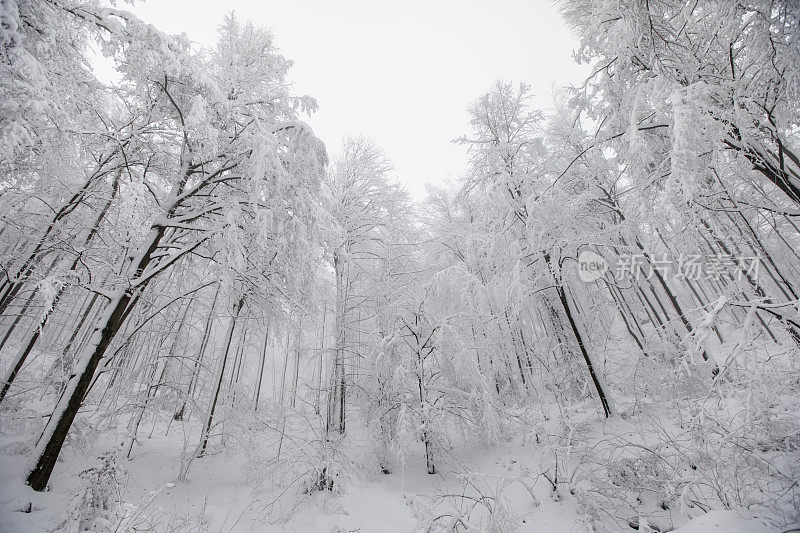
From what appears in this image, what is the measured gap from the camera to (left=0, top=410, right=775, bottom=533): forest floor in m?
4.17

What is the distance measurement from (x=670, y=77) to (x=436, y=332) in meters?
6.52

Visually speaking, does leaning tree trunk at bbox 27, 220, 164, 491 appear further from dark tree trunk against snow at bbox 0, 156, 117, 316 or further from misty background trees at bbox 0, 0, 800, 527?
dark tree trunk against snow at bbox 0, 156, 117, 316

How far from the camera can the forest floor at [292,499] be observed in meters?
4.17

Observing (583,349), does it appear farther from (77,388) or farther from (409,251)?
(77,388)

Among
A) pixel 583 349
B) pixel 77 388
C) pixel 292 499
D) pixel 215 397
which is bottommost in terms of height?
pixel 292 499

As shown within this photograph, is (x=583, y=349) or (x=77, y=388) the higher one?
(x=583, y=349)

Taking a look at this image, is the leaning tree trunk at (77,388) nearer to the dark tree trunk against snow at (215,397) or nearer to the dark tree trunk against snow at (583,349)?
the dark tree trunk against snow at (215,397)

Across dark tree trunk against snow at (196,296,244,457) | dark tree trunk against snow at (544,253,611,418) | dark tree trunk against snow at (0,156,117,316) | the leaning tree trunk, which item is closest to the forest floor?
the leaning tree trunk

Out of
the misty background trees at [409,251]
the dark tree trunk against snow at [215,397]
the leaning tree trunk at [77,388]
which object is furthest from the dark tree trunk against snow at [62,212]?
the dark tree trunk against snow at [215,397]

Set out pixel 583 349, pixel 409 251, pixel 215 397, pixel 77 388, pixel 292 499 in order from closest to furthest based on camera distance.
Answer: pixel 77 388, pixel 292 499, pixel 583 349, pixel 215 397, pixel 409 251

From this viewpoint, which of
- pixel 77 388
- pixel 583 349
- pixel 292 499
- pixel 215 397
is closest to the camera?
pixel 77 388

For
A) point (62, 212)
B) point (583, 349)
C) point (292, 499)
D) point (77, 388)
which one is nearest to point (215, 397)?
point (292, 499)

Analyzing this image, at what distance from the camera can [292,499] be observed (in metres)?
6.38

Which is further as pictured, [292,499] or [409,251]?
[409,251]
